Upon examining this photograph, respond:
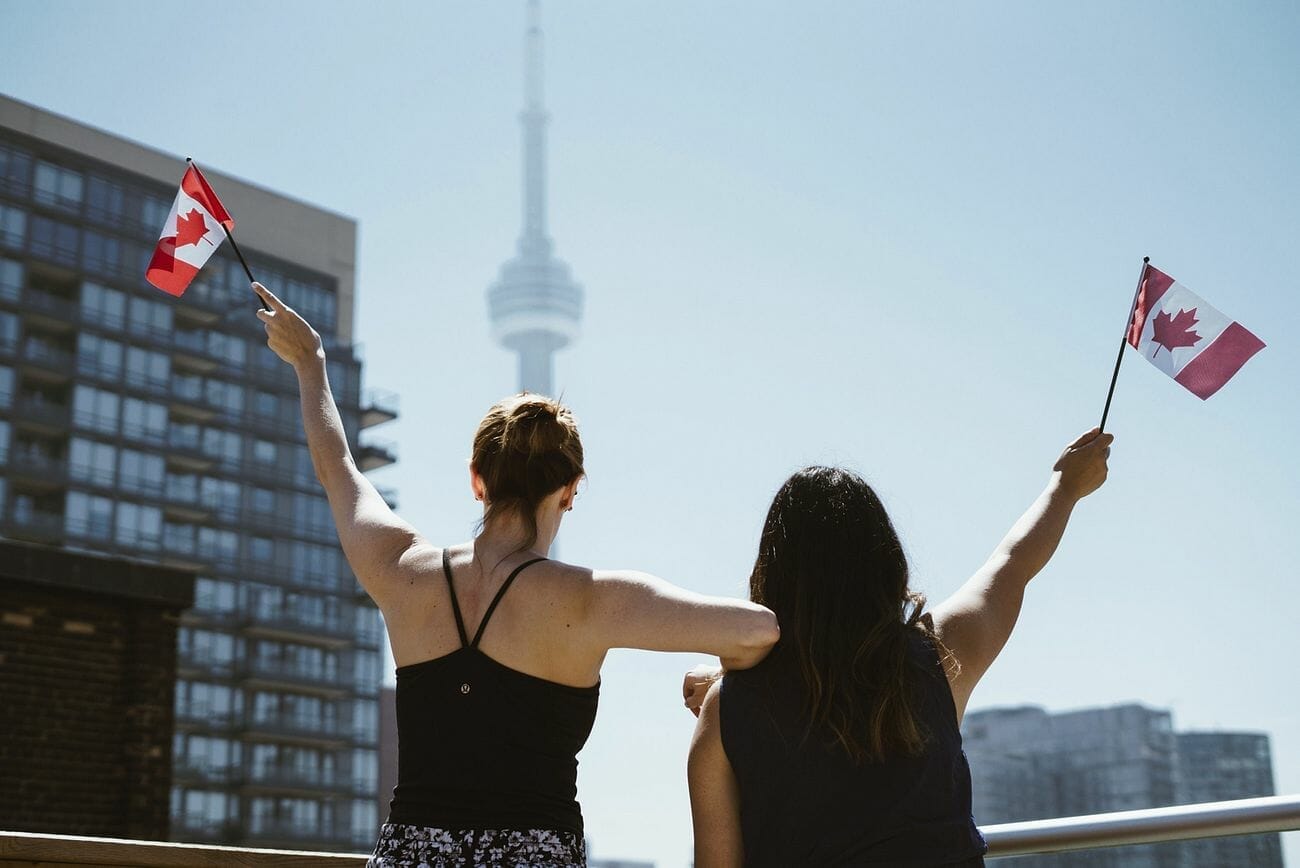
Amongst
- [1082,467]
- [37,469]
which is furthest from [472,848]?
[37,469]

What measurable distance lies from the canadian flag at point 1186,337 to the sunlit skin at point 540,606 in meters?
1.76

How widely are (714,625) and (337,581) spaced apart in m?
72.5

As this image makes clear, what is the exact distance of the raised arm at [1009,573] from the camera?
9.32ft

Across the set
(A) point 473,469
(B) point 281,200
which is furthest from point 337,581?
(A) point 473,469

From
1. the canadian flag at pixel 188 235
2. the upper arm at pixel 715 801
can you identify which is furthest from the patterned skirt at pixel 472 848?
the canadian flag at pixel 188 235

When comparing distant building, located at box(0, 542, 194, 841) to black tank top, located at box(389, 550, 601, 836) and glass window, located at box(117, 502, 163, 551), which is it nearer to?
black tank top, located at box(389, 550, 601, 836)

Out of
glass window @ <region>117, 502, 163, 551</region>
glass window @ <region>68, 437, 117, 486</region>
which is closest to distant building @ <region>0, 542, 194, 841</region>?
glass window @ <region>68, 437, 117, 486</region>

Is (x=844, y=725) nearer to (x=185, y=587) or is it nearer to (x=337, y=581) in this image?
(x=185, y=587)

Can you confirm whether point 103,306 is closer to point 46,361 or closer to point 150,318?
point 150,318

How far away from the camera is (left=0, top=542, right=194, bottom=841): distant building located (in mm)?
10477

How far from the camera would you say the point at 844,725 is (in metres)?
2.54

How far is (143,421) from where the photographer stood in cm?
6556

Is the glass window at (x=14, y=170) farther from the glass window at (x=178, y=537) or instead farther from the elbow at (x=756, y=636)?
the elbow at (x=756, y=636)

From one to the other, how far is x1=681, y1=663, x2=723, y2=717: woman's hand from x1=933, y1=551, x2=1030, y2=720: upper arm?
0.50m
